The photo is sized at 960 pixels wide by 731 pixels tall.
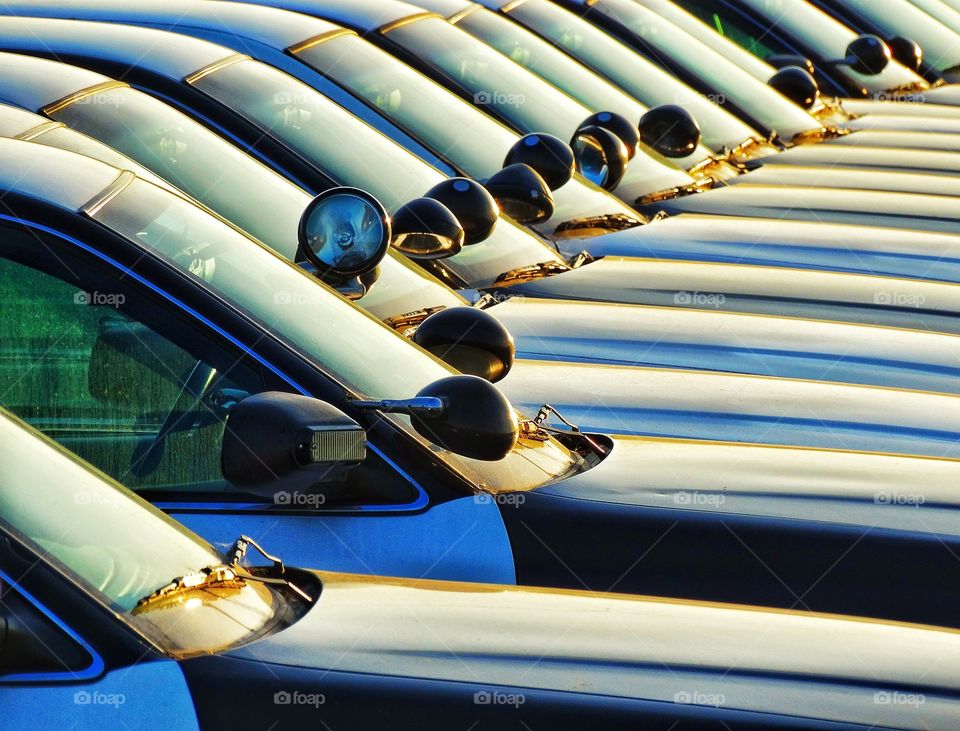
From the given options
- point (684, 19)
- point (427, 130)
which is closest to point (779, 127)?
point (684, 19)

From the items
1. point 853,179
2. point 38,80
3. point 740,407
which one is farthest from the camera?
point 853,179

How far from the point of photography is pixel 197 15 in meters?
6.49

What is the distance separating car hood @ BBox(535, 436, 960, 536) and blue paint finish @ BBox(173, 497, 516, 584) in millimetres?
255

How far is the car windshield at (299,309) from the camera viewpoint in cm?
334

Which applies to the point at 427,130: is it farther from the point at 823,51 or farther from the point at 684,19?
the point at 823,51

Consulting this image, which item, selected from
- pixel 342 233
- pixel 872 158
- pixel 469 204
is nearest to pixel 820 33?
pixel 872 158

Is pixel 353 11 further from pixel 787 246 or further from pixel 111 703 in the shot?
pixel 111 703

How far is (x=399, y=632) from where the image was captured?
2451 millimetres

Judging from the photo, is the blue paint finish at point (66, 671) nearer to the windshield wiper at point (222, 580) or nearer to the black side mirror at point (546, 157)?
the windshield wiper at point (222, 580)

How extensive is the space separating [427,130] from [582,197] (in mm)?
892

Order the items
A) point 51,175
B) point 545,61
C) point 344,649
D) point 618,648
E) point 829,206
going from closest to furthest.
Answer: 1. point 344,649
2. point 618,648
3. point 51,175
4. point 829,206
5. point 545,61

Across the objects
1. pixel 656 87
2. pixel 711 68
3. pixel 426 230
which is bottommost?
pixel 426 230

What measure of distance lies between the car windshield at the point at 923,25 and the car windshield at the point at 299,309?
1284 cm

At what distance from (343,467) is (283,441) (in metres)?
0.30
